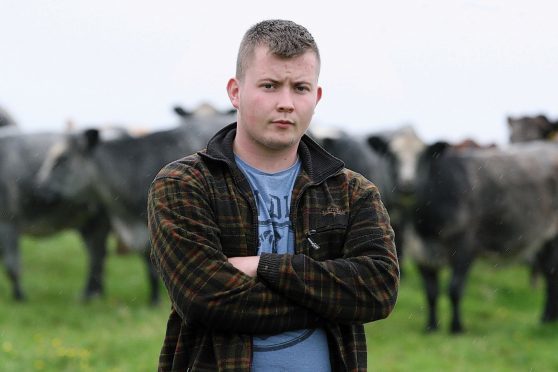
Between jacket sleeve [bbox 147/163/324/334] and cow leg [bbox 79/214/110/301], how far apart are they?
837 centimetres

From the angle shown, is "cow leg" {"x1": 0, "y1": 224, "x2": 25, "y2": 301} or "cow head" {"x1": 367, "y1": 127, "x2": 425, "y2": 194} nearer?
"cow head" {"x1": 367, "y1": 127, "x2": 425, "y2": 194}

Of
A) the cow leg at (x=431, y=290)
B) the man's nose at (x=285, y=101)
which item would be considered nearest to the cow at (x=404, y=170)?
the cow leg at (x=431, y=290)

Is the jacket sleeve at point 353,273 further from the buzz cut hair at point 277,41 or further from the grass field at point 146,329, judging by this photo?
the grass field at point 146,329

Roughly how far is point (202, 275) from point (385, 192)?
8200 mm

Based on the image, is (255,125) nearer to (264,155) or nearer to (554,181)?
(264,155)

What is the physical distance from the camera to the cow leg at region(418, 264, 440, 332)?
31.5 feet

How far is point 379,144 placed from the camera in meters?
10.2

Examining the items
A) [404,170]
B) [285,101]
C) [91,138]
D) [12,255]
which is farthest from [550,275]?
[285,101]

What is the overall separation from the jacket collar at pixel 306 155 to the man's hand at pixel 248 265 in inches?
11.9

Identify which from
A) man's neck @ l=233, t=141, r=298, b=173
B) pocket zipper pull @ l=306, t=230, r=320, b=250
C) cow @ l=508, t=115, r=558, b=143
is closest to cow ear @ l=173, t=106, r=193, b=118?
cow @ l=508, t=115, r=558, b=143

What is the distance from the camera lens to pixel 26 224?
11.0 m

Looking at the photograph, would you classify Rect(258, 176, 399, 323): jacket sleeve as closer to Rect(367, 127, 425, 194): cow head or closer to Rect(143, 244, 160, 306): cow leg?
Rect(367, 127, 425, 194): cow head

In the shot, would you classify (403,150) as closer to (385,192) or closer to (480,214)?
(385,192)

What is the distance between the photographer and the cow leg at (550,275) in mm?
10133
